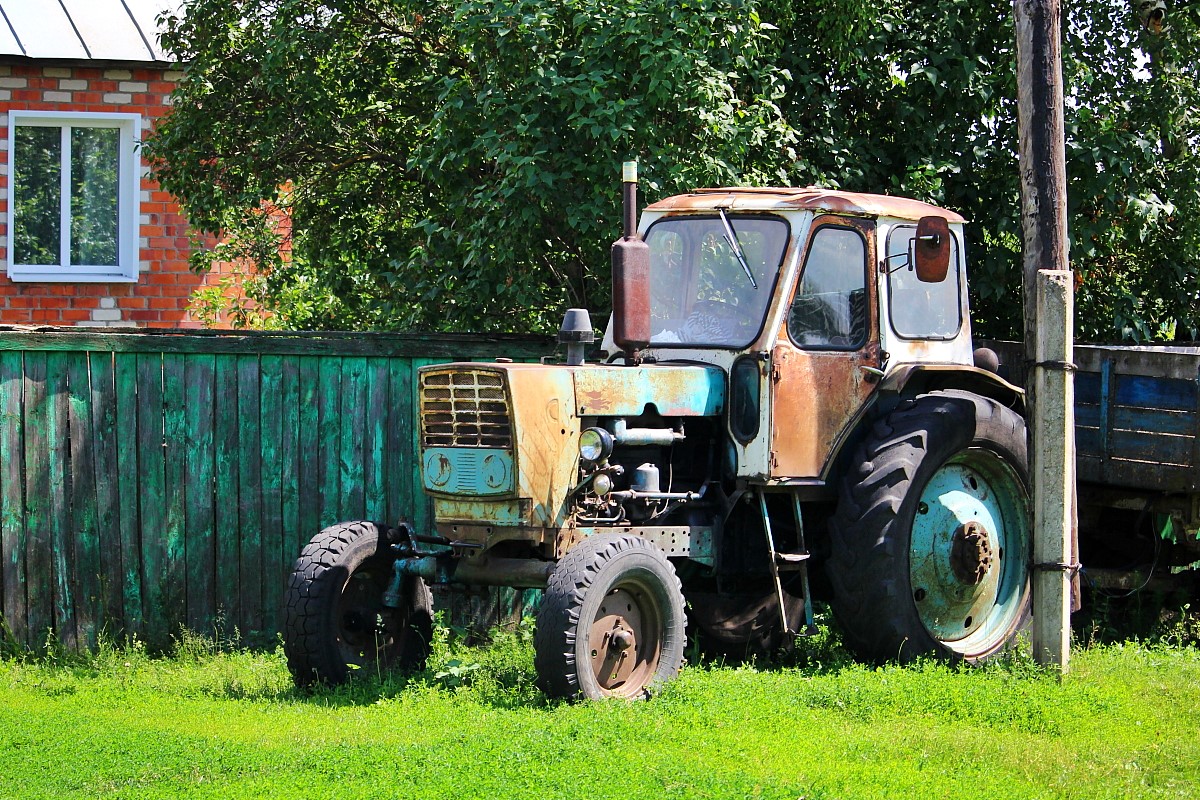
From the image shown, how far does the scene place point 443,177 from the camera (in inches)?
416

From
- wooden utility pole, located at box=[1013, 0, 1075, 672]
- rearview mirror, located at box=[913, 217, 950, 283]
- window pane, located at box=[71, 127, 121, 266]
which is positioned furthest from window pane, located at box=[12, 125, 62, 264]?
wooden utility pole, located at box=[1013, 0, 1075, 672]

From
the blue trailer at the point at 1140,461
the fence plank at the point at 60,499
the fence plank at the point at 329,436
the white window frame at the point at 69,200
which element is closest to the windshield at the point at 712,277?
the fence plank at the point at 329,436

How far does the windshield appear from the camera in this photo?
791 centimetres

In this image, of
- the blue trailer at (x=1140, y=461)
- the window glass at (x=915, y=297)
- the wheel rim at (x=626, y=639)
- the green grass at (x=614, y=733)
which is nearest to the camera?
the green grass at (x=614, y=733)

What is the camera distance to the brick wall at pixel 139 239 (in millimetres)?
14766

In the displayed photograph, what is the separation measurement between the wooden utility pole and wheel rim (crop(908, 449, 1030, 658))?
330 mm

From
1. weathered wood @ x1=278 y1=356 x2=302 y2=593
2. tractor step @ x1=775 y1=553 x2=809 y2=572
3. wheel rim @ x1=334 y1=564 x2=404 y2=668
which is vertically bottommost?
wheel rim @ x1=334 y1=564 x2=404 y2=668

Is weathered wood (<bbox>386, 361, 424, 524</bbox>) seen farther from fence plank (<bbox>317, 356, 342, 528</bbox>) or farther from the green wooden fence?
fence plank (<bbox>317, 356, 342, 528</bbox>)

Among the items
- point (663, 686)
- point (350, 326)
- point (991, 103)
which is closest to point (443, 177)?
point (350, 326)

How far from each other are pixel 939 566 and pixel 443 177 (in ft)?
14.8

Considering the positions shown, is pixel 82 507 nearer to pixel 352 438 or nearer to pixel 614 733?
pixel 352 438

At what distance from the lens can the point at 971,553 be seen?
814 centimetres

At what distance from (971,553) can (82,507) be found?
5059 millimetres

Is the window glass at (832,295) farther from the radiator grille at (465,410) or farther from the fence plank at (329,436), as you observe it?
the fence plank at (329,436)
